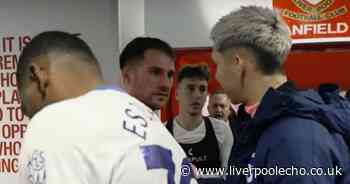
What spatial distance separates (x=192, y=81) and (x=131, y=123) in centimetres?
186

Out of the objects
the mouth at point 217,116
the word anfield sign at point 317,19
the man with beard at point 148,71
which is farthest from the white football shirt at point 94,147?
the word anfield sign at point 317,19

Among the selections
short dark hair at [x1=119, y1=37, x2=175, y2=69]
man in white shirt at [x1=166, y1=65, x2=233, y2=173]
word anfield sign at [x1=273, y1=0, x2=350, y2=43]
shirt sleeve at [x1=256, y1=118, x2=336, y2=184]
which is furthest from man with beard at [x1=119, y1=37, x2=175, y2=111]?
word anfield sign at [x1=273, y1=0, x2=350, y2=43]

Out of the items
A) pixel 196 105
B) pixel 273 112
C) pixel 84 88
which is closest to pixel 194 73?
pixel 196 105

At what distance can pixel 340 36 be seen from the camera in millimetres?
3457

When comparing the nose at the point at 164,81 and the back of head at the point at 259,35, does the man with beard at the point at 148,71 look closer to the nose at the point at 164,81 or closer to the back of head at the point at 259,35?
the nose at the point at 164,81

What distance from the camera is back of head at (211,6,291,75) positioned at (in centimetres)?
153

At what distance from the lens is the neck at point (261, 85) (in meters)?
1.52

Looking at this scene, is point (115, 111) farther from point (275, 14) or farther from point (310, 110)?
point (275, 14)

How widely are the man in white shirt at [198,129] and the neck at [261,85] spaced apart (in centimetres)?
116

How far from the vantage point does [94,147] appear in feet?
3.30

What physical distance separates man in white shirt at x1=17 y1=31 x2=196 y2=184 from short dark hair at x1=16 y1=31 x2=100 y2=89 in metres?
0.05

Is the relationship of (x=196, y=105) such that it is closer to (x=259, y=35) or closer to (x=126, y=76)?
(x=126, y=76)

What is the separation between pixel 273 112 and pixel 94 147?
0.55 metres

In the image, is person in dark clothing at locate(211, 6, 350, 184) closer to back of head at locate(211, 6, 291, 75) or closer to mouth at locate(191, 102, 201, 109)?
back of head at locate(211, 6, 291, 75)
